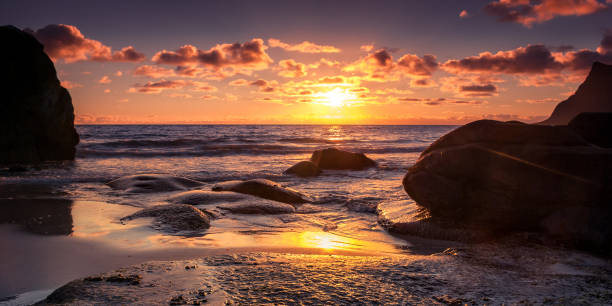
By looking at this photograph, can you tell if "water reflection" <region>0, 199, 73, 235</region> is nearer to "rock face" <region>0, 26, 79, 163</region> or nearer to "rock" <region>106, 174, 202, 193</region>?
"rock" <region>106, 174, 202, 193</region>

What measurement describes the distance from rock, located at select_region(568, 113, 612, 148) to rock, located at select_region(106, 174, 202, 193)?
877cm

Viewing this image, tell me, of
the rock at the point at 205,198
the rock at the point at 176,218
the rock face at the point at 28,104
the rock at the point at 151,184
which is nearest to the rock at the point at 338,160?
the rock at the point at 151,184

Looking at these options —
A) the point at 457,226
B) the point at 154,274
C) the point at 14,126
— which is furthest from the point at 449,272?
the point at 14,126

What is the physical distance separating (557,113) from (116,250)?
170 ft

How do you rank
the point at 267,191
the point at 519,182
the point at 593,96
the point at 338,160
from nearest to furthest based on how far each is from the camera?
the point at 519,182
the point at 267,191
the point at 338,160
the point at 593,96

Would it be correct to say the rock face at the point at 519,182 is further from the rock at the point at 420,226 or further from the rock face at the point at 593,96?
the rock face at the point at 593,96

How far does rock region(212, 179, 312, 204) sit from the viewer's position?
7680 mm

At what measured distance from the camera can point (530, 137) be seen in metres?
5.15

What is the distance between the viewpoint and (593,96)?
36.3 metres

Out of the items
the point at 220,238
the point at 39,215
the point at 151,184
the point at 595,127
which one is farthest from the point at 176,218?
the point at 595,127

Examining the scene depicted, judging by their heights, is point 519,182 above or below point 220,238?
above

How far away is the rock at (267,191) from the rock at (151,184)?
4.71 feet

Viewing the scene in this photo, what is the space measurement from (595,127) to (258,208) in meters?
6.15

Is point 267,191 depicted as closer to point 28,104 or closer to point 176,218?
point 176,218
